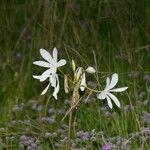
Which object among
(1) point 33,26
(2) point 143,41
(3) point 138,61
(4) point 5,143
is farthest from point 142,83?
(4) point 5,143

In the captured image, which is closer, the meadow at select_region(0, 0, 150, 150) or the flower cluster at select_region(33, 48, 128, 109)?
the flower cluster at select_region(33, 48, 128, 109)

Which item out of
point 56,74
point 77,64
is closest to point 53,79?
point 56,74

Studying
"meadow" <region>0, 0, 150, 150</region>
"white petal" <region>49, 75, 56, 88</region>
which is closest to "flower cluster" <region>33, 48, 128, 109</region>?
"white petal" <region>49, 75, 56, 88</region>

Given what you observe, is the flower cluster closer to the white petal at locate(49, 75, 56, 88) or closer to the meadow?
the white petal at locate(49, 75, 56, 88)

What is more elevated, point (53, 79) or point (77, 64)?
point (77, 64)

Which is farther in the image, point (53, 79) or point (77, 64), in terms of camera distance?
point (77, 64)

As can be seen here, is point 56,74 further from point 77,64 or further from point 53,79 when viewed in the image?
point 77,64

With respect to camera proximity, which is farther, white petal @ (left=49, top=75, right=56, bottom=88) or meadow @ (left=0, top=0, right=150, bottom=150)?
meadow @ (left=0, top=0, right=150, bottom=150)

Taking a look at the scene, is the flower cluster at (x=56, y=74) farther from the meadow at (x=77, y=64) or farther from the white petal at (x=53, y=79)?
the meadow at (x=77, y=64)
